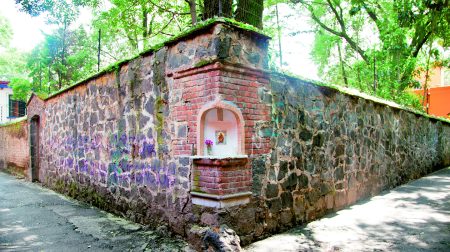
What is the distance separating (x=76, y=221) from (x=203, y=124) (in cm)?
326

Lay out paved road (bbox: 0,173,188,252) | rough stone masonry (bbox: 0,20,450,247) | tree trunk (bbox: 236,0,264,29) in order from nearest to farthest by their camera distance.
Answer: rough stone masonry (bbox: 0,20,450,247), paved road (bbox: 0,173,188,252), tree trunk (bbox: 236,0,264,29)

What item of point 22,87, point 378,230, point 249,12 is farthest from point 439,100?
point 22,87

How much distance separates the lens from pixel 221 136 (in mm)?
4559

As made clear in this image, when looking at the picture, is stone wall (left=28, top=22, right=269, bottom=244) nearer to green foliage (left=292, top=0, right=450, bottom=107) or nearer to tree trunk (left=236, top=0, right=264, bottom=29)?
tree trunk (left=236, top=0, right=264, bottom=29)

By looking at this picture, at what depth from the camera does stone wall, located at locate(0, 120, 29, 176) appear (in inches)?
502

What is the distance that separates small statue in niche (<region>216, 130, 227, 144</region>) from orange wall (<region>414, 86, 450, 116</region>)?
24.3 metres

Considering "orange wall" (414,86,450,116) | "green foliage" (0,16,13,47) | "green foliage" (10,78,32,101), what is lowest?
"orange wall" (414,86,450,116)

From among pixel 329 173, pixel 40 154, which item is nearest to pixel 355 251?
pixel 329 173

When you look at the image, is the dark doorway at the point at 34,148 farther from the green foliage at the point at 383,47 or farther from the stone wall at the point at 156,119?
the green foliage at the point at 383,47

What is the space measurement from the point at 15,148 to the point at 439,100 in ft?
85.5

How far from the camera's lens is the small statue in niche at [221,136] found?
14.9ft

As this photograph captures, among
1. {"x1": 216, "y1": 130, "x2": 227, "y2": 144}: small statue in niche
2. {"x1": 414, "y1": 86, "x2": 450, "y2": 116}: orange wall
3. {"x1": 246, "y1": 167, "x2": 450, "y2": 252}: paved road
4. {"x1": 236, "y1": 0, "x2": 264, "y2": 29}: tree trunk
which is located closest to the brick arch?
{"x1": 216, "y1": 130, "x2": 227, "y2": 144}: small statue in niche

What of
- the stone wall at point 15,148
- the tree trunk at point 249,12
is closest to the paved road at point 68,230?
the tree trunk at point 249,12

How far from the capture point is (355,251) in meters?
4.36
